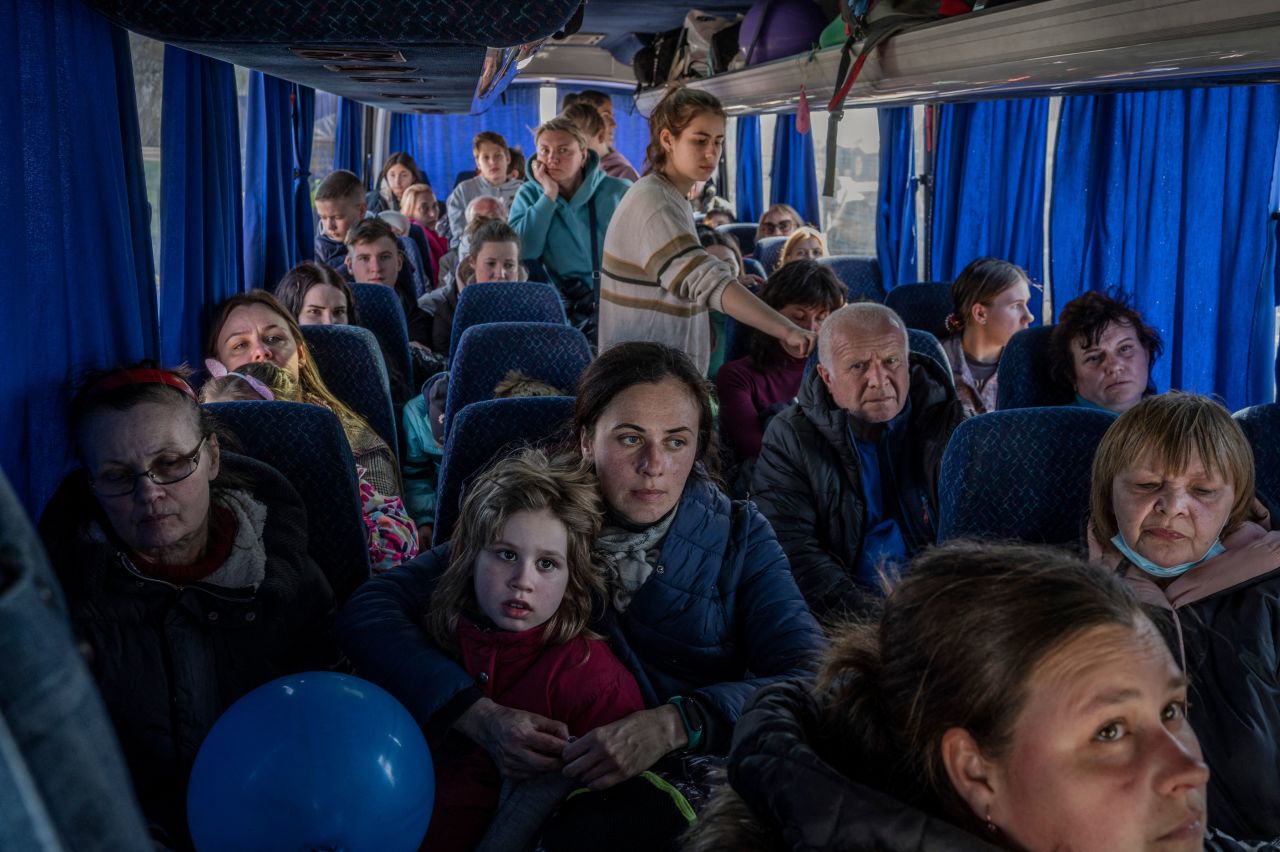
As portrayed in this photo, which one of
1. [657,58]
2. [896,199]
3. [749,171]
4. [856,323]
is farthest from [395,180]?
[856,323]

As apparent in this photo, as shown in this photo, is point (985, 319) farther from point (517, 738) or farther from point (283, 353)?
point (517, 738)

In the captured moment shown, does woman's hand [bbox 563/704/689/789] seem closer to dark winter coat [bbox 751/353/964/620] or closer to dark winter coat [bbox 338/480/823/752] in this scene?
dark winter coat [bbox 338/480/823/752]

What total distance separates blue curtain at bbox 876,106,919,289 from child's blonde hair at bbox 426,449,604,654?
6.19 m

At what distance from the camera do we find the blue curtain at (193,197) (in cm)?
350

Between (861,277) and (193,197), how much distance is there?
15.7ft

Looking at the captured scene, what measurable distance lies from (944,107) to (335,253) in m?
3.90

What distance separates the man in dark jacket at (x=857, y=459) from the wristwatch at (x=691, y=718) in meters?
1.06

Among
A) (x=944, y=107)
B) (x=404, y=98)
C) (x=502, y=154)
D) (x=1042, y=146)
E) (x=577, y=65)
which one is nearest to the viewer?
(x=404, y=98)

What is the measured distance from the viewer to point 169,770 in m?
2.03

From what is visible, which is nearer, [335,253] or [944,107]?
[335,253]

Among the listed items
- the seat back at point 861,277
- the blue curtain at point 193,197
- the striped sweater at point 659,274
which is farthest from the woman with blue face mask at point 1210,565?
the seat back at point 861,277

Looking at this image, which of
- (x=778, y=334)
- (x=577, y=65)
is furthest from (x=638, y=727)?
(x=577, y=65)

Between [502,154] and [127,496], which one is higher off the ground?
[502,154]

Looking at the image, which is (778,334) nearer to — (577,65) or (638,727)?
(638,727)
